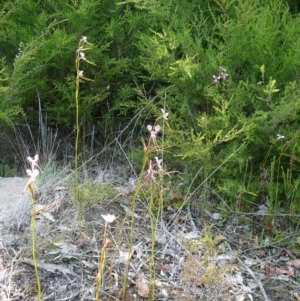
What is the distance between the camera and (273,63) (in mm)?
3760

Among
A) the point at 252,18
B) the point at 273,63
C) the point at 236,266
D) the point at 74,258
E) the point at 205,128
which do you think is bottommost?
the point at 236,266

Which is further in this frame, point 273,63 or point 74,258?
point 273,63

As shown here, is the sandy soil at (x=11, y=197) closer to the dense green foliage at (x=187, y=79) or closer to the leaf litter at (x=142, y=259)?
the leaf litter at (x=142, y=259)

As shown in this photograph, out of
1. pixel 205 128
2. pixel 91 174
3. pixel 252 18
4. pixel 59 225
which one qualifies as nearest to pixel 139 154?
pixel 91 174

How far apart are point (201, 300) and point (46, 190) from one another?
49.6 inches

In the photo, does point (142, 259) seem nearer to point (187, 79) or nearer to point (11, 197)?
point (11, 197)

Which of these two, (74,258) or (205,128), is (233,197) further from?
(74,258)

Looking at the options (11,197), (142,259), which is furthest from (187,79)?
(11,197)

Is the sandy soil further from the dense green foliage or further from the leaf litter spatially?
the dense green foliage

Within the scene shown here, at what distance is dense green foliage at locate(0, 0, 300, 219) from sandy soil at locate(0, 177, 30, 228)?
1.40ft

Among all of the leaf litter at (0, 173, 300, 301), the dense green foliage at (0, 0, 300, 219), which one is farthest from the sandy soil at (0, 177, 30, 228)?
the dense green foliage at (0, 0, 300, 219)

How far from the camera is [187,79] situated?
3.83 metres

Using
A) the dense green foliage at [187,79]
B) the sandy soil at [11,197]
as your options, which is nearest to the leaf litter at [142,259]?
the sandy soil at [11,197]

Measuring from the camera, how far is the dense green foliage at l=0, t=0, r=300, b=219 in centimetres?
362
